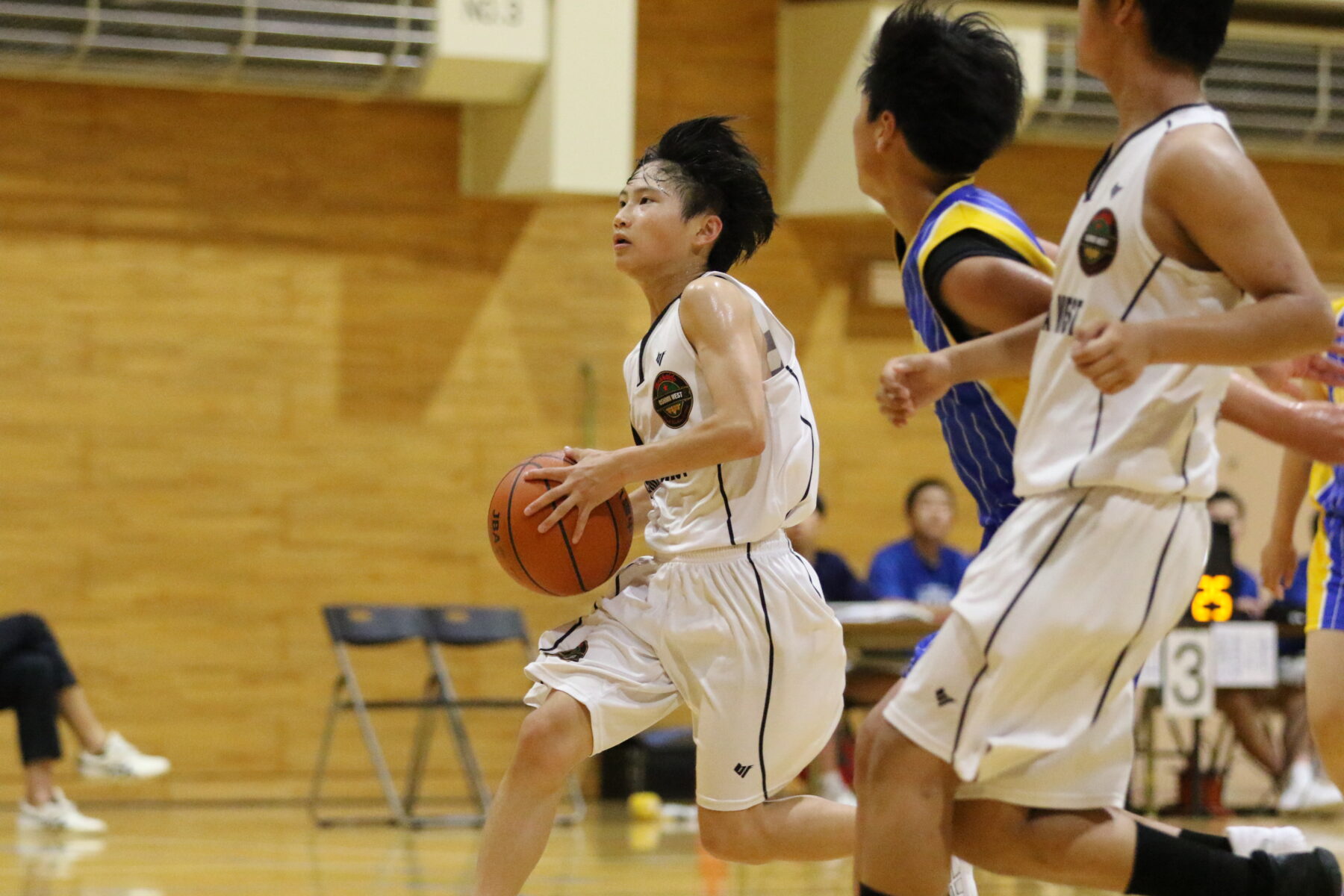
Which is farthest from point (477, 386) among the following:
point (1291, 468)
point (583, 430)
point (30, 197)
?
point (1291, 468)

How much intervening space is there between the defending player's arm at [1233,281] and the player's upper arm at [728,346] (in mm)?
1246

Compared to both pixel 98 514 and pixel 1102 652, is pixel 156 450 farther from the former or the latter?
pixel 1102 652

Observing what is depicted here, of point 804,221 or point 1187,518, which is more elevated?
point 804,221

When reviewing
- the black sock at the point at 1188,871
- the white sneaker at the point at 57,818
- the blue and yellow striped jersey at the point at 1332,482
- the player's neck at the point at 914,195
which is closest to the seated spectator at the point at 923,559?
the white sneaker at the point at 57,818

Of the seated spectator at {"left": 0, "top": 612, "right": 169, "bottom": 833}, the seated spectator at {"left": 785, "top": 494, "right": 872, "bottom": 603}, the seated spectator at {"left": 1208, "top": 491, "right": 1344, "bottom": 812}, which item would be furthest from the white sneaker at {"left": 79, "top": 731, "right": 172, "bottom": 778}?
the seated spectator at {"left": 1208, "top": 491, "right": 1344, "bottom": 812}

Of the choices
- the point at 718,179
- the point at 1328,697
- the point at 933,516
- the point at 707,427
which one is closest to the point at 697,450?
the point at 707,427

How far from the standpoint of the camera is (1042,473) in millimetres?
2705

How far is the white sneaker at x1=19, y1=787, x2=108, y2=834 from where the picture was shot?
7.45 m

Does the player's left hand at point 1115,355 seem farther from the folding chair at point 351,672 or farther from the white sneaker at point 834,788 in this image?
the white sneaker at point 834,788

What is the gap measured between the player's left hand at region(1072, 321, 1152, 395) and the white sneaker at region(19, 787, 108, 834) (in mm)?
5969

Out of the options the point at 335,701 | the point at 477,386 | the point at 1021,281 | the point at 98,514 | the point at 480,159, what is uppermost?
the point at 480,159

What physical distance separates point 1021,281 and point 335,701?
5.86 metres

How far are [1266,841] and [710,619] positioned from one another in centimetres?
127

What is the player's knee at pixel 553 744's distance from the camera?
3707 millimetres
